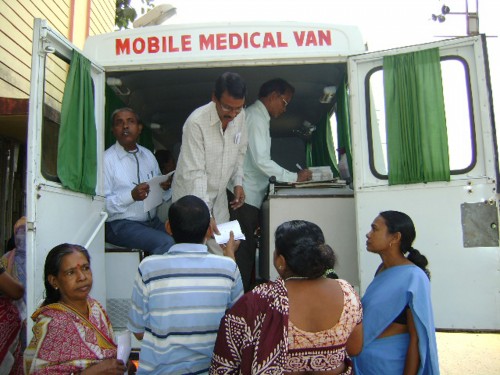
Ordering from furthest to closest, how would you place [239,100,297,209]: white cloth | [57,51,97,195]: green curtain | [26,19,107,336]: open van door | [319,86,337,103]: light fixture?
[319,86,337,103]: light fixture → [239,100,297,209]: white cloth → [57,51,97,195]: green curtain → [26,19,107,336]: open van door

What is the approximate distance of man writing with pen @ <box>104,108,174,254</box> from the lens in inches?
158

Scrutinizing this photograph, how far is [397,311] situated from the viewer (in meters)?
2.89

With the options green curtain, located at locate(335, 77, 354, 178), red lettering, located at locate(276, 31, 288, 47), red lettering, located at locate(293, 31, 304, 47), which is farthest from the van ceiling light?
green curtain, located at locate(335, 77, 354, 178)

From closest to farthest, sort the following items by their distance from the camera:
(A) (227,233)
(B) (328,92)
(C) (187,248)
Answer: (C) (187,248)
(A) (227,233)
(B) (328,92)

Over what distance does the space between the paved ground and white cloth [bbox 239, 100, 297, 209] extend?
391 cm

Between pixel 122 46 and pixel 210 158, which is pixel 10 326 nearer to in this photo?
pixel 210 158

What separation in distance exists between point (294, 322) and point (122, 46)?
9.27 ft

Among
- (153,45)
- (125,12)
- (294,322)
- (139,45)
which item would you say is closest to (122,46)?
(139,45)

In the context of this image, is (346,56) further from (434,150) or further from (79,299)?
(79,299)

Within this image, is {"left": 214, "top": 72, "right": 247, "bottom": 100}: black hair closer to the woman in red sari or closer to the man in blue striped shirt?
the man in blue striped shirt

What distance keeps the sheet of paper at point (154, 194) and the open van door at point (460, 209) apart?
62.7 inches

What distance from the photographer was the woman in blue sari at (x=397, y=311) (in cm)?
283

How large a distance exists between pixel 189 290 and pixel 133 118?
246cm

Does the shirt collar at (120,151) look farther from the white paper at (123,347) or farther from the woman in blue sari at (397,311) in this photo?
the woman in blue sari at (397,311)
